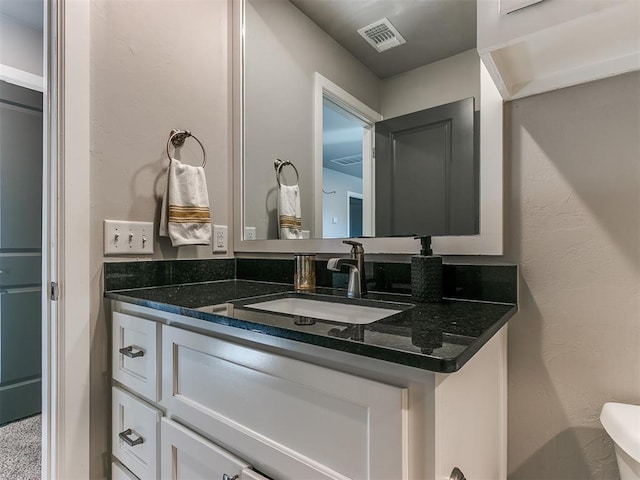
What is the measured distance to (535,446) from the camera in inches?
34.6

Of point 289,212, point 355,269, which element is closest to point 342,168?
point 289,212

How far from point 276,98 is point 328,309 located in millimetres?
974

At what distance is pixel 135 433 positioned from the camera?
0.98 metres

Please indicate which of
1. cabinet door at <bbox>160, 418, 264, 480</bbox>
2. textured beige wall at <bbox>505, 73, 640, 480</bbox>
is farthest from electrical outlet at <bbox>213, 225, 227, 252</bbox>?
textured beige wall at <bbox>505, 73, 640, 480</bbox>

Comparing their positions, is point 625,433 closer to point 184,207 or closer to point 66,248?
point 184,207

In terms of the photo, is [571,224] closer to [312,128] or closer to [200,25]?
[312,128]

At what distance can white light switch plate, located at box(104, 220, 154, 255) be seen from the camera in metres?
1.13

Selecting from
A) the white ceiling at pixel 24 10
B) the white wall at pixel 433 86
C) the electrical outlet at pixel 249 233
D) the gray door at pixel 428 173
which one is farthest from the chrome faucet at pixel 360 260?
the white ceiling at pixel 24 10

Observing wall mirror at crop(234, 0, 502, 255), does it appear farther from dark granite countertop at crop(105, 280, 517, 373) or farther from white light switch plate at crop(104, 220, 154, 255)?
white light switch plate at crop(104, 220, 154, 255)

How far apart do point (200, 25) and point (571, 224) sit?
4.92 feet

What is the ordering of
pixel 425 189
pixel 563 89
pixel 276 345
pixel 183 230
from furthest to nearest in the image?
pixel 183 230
pixel 425 189
pixel 563 89
pixel 276 345

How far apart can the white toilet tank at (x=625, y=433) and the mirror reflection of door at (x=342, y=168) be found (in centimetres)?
77

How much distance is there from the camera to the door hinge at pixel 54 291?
1044mm

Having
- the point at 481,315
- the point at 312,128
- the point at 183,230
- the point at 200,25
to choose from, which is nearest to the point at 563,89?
the point at 481,315
